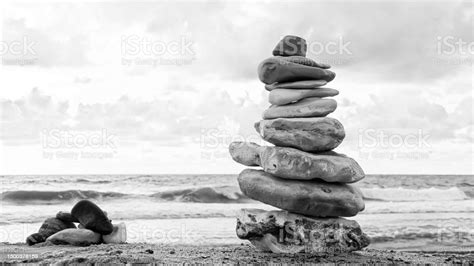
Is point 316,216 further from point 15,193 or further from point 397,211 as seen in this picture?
point 15,193

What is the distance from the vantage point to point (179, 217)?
78.6 ft

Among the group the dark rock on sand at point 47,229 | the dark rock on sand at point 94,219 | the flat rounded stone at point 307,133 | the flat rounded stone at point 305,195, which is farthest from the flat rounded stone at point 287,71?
the dark rock on sand at point 47,229

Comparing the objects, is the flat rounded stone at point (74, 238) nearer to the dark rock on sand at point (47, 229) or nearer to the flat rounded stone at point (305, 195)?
the dark rock on sand at point (47, 229)

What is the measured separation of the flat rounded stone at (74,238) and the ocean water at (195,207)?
3331 millimetres

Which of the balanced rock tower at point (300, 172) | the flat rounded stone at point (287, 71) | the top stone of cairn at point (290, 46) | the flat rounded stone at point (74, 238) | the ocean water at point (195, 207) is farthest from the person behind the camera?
the ocean water at point (195, 207)

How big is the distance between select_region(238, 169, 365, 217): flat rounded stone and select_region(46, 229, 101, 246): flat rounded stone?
5.60 m

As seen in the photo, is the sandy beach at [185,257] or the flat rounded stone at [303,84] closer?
the sandy beach at [185,257]

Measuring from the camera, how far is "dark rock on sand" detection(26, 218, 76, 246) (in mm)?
16219

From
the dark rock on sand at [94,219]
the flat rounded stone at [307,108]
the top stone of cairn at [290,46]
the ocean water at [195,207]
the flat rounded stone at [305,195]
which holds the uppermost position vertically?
the top stone of cairn at [290,46]

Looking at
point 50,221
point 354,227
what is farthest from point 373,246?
point 50,221

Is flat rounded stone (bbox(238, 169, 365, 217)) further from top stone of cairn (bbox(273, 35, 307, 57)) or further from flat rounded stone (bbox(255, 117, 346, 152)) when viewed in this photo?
top stone of cairn (bbox(273, 35, 307, 57))

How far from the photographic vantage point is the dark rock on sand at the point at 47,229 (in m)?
16.2

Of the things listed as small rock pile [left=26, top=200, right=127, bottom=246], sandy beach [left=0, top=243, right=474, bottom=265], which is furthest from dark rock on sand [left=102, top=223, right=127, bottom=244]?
sandy beach [left=0, top=243, right=474, bottom=265]

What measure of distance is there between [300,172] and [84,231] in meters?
7.07
